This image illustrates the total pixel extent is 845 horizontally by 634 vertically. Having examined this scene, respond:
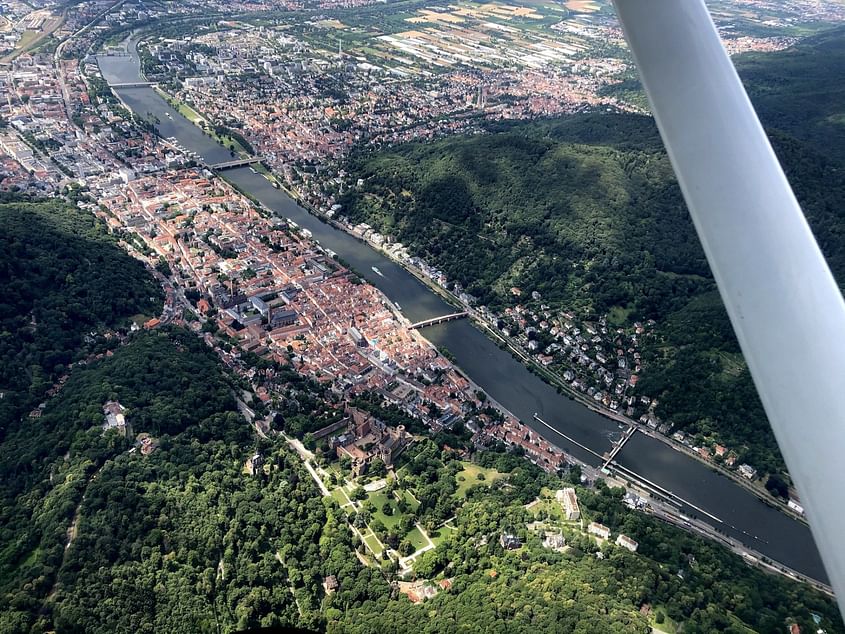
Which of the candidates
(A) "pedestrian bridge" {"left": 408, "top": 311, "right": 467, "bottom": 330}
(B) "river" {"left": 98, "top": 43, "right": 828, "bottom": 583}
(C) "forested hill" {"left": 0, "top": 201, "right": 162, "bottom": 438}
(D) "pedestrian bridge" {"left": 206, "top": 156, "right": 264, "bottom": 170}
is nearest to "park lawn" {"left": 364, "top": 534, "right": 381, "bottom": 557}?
(B) "river" {"left": 98, "top": 43, "right": 828, "bottom": 583}

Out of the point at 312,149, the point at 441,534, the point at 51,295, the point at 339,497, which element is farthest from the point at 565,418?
the point at 312,149

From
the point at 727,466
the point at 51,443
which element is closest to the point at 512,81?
the point at 727,466

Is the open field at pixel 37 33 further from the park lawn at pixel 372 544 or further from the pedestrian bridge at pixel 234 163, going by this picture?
the park lawn at pixel 372 544

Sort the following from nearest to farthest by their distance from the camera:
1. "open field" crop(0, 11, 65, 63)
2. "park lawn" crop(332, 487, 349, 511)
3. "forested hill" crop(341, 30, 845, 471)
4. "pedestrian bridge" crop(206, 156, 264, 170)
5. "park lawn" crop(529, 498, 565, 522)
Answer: "park lawn" crop(529, 498, 565, 522), "park lawn" crop(332, 487, 349, 511), "forested hill" crop(341, 30, 845, 471), "pedestrian bridge" crop(206, 156, 264, 170), "open field" crop(0, 11, 65, 63)

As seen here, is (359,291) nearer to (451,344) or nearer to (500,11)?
(451,344)

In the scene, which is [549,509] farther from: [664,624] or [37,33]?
[37,33]

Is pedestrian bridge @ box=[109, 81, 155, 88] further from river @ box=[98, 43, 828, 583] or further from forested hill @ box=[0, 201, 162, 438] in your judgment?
forested hill @ box=[0, 201, 162, 438]
